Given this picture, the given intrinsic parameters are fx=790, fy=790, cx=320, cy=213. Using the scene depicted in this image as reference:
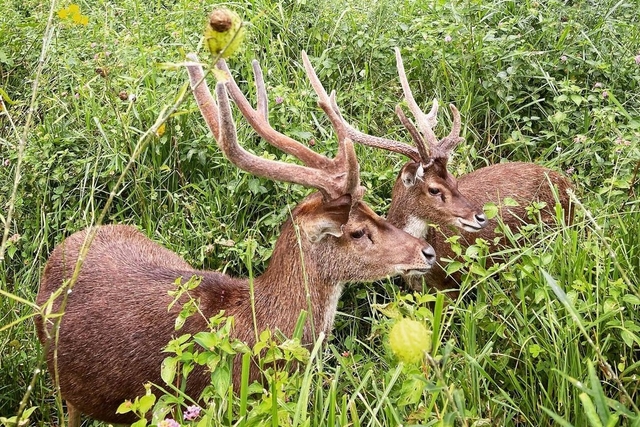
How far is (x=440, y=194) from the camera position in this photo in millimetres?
4891

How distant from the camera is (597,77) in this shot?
5660 mm

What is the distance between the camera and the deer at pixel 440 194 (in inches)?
191

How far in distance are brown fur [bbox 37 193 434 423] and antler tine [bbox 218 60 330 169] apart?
0.62 feet

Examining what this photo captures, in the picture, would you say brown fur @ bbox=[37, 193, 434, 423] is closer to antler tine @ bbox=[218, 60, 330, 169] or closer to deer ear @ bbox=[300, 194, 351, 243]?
deer ear @ bbox=[300, 194, 351, 243]

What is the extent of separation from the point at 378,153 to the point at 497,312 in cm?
213

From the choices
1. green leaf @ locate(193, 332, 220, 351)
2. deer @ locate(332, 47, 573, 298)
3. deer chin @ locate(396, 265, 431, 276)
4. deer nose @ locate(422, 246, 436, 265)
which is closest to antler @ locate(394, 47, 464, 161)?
deer @ locate(332, 47, 573, 298)

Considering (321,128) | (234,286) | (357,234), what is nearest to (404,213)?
(321,128)

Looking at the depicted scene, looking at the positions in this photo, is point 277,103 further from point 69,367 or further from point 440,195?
point 69,367

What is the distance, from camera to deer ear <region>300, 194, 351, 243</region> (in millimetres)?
3791

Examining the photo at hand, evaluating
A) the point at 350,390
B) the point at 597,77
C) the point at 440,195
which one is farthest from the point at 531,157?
the point at 350,390

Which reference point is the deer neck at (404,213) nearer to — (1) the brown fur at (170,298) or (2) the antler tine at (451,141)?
(2) the antler tine at (451,141)

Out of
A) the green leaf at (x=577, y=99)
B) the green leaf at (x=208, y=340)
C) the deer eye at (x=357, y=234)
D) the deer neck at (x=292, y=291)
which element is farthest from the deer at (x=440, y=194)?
the green leaf at (x=208, y=340)

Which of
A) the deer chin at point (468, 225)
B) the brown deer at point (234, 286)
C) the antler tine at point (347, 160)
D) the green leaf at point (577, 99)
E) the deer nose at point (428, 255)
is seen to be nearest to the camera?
the antler tine at point (347, 160)

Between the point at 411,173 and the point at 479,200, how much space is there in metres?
0.54
